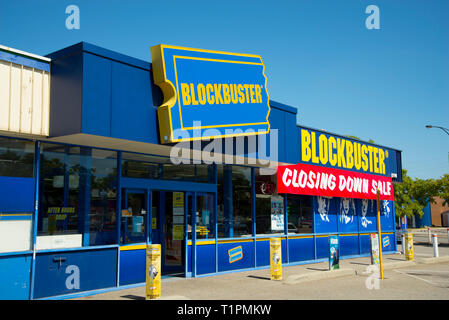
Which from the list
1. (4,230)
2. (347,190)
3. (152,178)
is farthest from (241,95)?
(347,190)

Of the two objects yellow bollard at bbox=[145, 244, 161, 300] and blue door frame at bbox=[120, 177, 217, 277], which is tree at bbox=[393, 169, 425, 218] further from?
yellow bollard at bbox=[145, 244, 161, 300]

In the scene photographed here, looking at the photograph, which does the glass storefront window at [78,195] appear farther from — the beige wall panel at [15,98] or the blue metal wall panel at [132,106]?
the blue metal wall panel at [132,106]

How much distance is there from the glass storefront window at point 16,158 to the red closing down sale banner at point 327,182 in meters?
9.39

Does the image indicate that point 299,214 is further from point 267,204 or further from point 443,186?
point 443,186

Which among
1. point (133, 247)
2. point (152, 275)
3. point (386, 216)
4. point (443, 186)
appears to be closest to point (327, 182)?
point (386, 216)

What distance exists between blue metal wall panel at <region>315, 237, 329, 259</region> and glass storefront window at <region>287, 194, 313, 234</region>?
24.7 inches

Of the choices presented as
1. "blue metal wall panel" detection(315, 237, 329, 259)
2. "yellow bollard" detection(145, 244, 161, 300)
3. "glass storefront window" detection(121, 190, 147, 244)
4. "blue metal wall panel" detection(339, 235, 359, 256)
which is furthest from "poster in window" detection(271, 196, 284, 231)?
"yellow bollard" detection(145, 244, 161, 300)

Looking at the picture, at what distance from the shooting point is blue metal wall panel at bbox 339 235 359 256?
20.1 m

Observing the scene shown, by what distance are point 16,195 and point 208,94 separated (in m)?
5.66

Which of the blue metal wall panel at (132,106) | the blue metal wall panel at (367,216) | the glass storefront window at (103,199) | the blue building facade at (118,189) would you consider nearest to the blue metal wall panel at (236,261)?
the blue building facade at (118,189)

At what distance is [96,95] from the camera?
10.1 m

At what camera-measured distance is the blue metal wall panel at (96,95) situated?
9.86 meters
